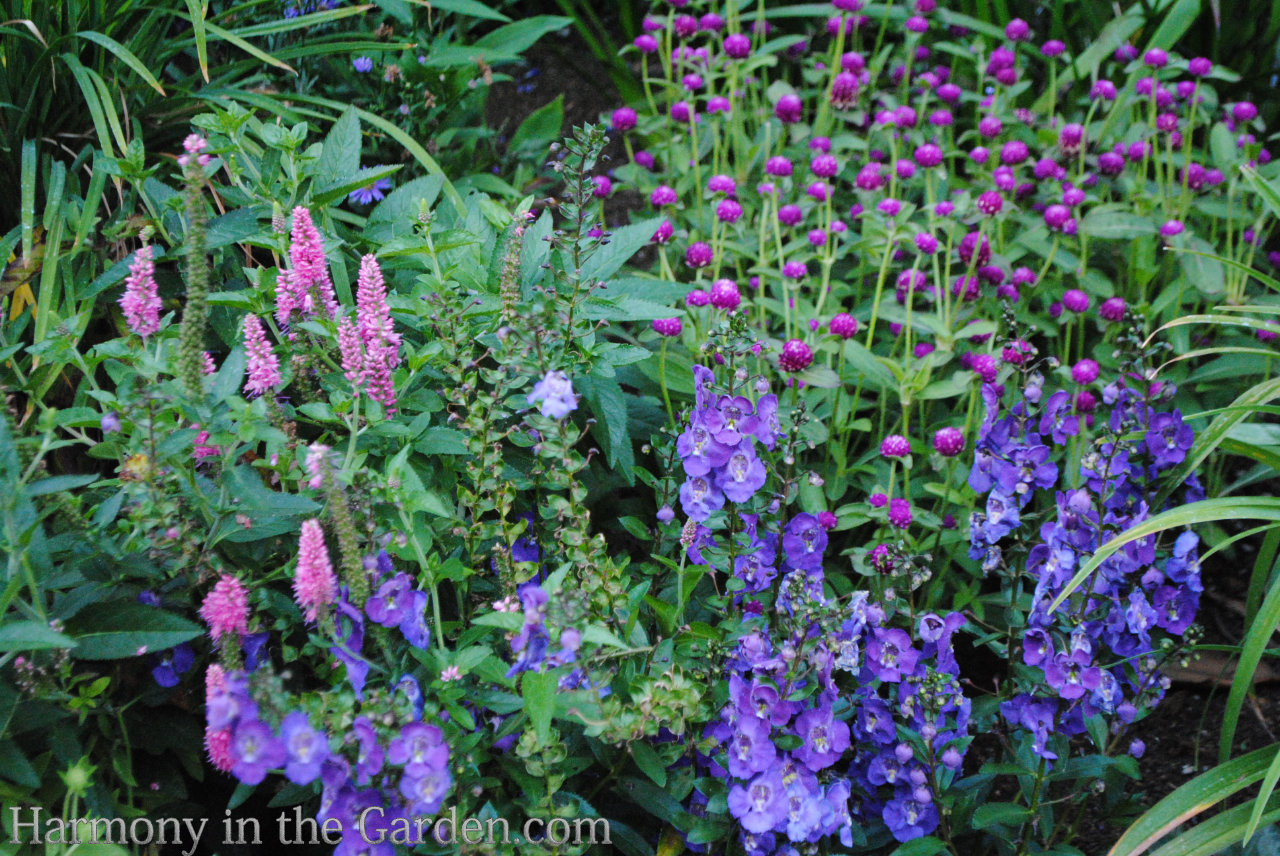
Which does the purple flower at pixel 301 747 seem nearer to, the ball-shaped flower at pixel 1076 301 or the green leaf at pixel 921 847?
the green leaf at pixel 921 847

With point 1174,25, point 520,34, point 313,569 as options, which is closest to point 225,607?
point 313,569

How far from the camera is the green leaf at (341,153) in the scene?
193 centimetres

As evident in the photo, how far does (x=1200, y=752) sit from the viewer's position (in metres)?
2.14

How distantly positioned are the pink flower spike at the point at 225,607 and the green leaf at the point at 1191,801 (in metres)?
1.34

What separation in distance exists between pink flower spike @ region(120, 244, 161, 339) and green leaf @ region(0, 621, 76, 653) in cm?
43

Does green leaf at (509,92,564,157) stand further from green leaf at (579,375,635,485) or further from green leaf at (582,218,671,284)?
green leaf at (579,375,635,485)

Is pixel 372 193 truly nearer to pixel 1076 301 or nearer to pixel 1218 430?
pixel 1076 301

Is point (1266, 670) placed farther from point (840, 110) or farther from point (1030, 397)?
point (840, 110)

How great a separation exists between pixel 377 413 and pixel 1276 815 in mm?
1472

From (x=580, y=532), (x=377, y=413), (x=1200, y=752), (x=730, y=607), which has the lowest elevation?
(x=1200, y=752)

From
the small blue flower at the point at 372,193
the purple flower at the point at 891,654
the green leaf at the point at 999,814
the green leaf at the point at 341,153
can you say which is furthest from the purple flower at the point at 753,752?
the small blue flower at the point at 372,193

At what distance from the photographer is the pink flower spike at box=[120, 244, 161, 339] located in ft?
4.63

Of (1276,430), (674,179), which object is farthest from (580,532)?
(674,179)

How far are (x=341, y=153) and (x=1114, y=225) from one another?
1.83m
